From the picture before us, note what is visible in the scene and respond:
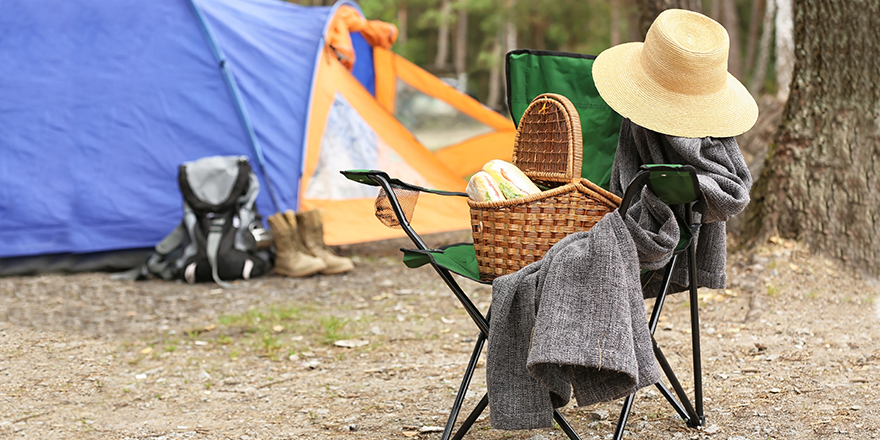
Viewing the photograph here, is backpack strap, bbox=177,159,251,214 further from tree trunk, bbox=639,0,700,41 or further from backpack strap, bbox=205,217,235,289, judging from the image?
tree trunk, bbox=639,0,700,41

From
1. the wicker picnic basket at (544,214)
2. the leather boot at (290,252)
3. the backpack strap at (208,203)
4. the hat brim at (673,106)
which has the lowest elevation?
the leather boot at (290,252)

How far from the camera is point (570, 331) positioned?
1.61 meters

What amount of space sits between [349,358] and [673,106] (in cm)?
167

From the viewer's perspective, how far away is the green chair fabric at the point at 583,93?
→ 94.4 inches

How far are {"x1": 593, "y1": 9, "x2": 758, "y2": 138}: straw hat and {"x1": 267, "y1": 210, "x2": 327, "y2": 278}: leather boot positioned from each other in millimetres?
2710

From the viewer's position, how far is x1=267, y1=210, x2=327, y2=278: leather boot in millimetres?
4406

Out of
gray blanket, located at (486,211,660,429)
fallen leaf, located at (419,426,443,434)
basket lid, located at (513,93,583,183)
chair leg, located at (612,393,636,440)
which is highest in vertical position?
basket lid, located at (513,93,583,183)

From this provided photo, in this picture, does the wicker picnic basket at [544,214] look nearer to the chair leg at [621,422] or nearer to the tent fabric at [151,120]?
the chair leg at [621,422]

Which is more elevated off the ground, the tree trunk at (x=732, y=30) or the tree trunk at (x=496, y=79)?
the tree trunk at (x=732, y=30)

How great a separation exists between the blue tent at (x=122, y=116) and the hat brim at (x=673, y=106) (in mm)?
3038

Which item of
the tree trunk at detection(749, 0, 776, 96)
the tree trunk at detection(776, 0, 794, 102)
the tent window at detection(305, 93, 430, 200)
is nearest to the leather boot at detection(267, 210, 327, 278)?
the tent window at detection(305, 93, 430, 200)

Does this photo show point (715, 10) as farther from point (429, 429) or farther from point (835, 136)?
point (429, 429)

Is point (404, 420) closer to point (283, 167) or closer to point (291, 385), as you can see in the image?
point (291, 385)

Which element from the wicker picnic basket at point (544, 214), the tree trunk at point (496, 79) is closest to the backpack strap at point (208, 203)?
the wicker picnic basket at point (544, 214)
